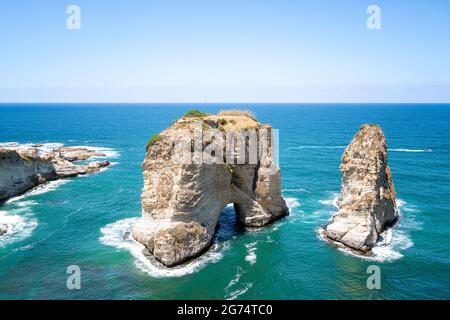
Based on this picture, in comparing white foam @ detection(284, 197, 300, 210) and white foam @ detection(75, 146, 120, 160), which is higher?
white foam @ detection(75, 146, 120, 160)

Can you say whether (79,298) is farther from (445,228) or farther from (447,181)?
(447,181)

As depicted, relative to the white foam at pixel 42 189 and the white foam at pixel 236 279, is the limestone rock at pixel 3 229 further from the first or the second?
the white foam at pixel 236 279

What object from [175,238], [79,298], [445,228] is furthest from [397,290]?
[79,298]

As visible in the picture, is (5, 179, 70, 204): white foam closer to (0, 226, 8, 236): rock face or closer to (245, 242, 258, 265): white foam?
(0, 226, 8, 236): rock face

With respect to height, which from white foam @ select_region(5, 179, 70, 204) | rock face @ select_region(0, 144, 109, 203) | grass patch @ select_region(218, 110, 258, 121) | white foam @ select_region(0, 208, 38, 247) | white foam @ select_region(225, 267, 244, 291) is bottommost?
white foam @ select_region(225, 267, 244, 291)

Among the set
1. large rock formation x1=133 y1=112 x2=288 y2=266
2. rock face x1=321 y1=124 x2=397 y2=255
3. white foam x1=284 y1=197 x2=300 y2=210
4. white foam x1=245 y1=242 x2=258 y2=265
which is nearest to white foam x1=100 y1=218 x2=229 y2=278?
large rock formation x1=133 y1=112 x2=288 y2=266

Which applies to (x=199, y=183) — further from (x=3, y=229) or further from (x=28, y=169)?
(x=28, y=169)
